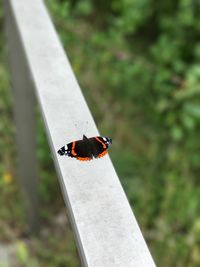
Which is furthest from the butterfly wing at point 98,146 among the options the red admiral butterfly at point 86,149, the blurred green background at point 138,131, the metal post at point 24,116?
the blurred green background at point 138,131

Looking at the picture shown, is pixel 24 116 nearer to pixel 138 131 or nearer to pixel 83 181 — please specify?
pixel 83 181

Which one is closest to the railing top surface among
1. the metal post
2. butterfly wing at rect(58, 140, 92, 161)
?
butterfly wing at rect(58, 140, 92, 161)

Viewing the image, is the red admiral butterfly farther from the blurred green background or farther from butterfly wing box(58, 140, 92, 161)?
the blurred green background

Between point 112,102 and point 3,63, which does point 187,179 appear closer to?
point 112,102

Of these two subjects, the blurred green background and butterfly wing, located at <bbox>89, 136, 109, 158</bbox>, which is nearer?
butterfly wing, located at <bbox>89, 136, 109, 158</bbox>

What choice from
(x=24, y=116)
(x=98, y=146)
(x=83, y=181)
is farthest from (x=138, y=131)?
(x=83, y=181)

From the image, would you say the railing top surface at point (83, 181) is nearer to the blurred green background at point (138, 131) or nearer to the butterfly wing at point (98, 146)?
the butterfly wing at point (98, 146)

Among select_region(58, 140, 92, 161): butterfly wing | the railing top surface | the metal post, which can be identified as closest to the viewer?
the railing top surface
